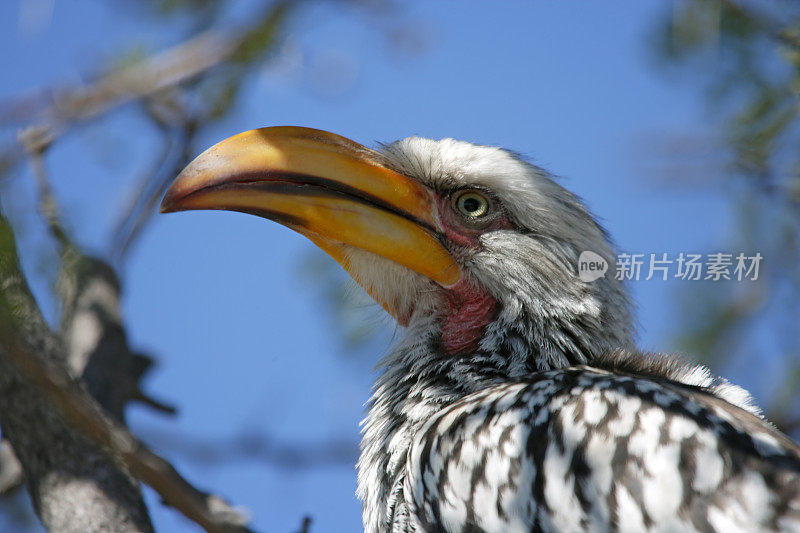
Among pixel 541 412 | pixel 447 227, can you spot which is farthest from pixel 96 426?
pixel 447 227

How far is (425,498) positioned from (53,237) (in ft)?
6.88

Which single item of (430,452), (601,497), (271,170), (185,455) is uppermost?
(271,170)

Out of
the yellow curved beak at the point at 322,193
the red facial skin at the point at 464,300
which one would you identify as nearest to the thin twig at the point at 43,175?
the yellow curved beak at the point at 322,193

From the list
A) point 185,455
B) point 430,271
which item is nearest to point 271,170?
point 430,271

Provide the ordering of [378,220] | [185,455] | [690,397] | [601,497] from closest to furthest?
[601,497]
[690,397]
[378,220]
[185,455]

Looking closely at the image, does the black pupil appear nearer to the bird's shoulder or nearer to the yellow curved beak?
the yellow curved beak

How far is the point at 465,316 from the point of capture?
3.69 meters

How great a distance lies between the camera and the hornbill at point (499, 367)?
2.64 metres

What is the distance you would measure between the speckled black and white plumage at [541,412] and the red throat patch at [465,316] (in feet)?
0.07

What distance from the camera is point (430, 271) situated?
3.73 m

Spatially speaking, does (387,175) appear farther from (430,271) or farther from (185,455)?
(185,455)

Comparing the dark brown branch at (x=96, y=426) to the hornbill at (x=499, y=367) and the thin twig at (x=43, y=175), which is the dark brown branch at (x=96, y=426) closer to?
the hornbill at (x=499, y=367)

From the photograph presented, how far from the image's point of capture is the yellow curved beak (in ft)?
11.1

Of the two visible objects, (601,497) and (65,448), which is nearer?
(601,497)
